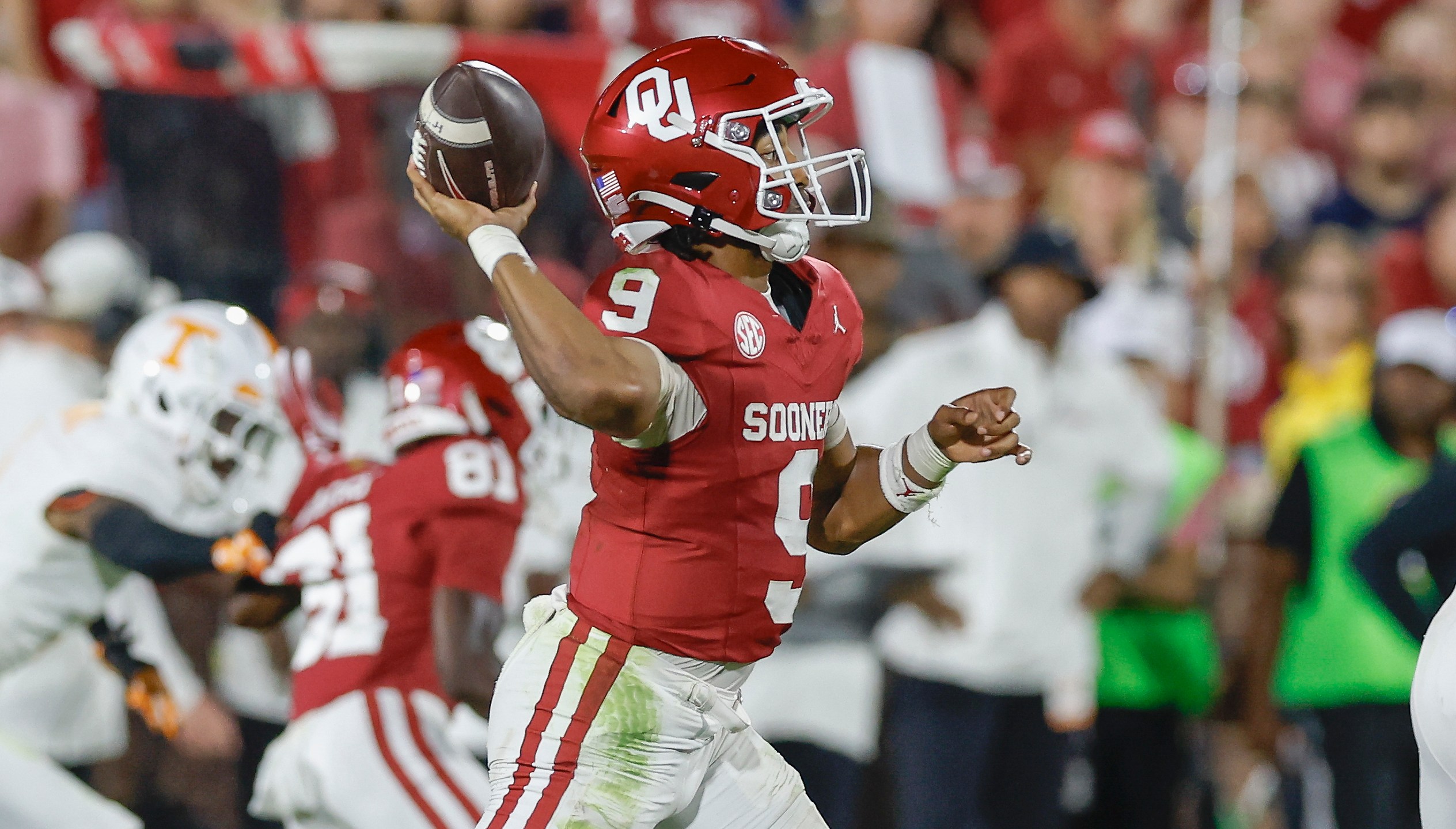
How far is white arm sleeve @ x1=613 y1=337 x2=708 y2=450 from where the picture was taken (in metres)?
3.06

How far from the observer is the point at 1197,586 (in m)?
6.88

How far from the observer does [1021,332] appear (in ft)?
21.6

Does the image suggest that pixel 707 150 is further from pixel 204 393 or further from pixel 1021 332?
pixel 1021 332

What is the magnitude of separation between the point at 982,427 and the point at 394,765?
1.64m

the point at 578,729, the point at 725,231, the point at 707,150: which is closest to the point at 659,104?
the point at 707,150

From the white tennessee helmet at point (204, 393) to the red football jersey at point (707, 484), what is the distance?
1.82 meters

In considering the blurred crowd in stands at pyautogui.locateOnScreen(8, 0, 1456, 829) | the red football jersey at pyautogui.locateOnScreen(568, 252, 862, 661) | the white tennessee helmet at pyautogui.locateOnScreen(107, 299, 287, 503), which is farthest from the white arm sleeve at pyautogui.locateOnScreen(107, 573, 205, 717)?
the red football jersey at pyautogui.locateOnScreen(568, 252, 862, 661)

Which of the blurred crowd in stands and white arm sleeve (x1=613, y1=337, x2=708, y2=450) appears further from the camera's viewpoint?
the blurred crowd in stands

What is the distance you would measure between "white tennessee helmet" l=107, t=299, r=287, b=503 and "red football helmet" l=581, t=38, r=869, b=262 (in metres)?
1.85

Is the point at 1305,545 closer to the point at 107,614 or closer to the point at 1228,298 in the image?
the point at 1228,298

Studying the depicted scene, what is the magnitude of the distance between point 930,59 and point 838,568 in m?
3.04

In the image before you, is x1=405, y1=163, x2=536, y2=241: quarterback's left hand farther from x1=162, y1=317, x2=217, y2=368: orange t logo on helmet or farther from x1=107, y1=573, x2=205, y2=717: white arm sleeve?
x1=107, y1=573, x2=205, y2=717: white arm sleeve

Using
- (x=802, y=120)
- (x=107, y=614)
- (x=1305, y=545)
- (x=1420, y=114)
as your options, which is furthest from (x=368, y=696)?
(x=1420, y=114)

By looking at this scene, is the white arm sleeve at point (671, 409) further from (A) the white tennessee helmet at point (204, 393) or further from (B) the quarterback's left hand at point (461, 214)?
(A) the white tennessee helmet at point (204, 393)
